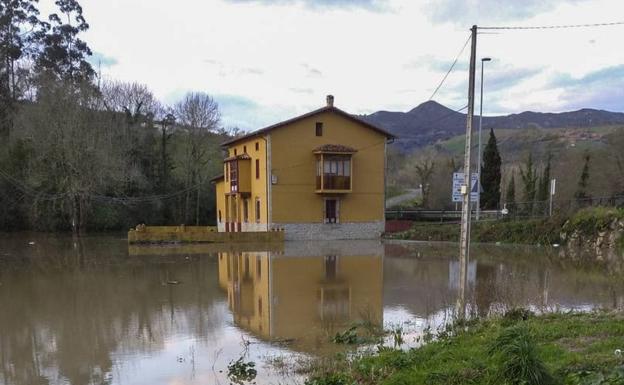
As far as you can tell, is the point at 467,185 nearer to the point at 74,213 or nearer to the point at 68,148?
the point at 68,148

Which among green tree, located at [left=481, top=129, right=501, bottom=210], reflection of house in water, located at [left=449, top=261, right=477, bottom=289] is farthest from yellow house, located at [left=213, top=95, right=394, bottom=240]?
reflection of house in water, located at [left=449, top=261, right=477, bottom=289]

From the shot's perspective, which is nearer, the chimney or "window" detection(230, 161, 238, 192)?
"window" detection(230, 161, 238, 192)

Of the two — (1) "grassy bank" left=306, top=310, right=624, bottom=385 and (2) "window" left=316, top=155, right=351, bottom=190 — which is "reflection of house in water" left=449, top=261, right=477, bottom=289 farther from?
(2) "window" left=316, top=155, right=351, bottom=190

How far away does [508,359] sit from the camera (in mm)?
4777

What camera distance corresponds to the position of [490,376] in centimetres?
534

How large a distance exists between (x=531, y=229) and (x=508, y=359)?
1055 inches

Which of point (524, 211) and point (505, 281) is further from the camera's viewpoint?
point (524, 211)

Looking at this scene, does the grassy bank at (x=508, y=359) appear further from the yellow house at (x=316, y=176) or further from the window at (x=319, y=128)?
the window at (x=319, y=128)

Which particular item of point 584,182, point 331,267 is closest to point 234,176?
point 331,267

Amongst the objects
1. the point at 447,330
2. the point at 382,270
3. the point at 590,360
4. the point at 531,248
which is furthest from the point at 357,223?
the point at 590,360

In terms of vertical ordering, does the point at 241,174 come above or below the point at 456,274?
above

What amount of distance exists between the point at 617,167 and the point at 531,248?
13.9 metres

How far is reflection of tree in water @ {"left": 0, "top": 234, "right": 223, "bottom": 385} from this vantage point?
8.88 m

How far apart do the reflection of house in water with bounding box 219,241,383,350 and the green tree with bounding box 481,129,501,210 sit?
70.0ft
